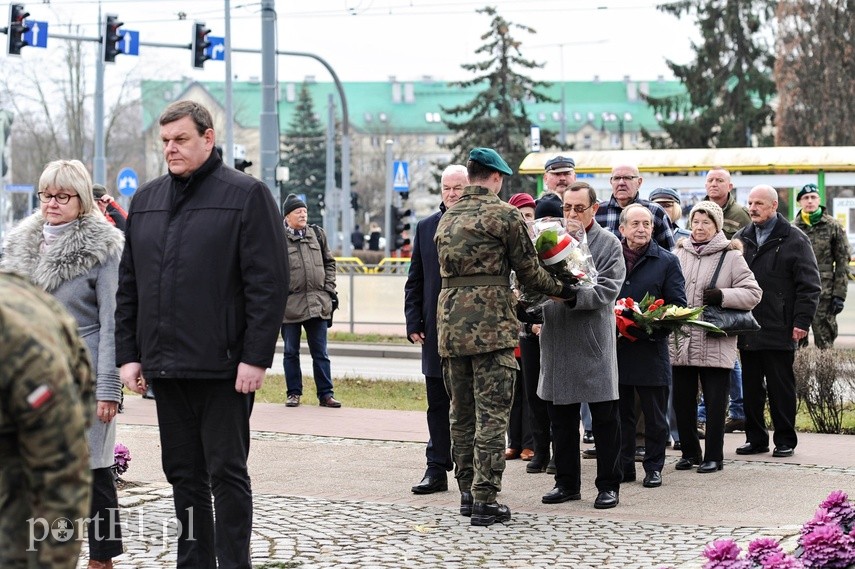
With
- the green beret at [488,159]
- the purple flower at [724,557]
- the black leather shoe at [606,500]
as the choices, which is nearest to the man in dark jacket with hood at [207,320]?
the purple flower at [724,557]

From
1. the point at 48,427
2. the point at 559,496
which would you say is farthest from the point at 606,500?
the point at 48,427

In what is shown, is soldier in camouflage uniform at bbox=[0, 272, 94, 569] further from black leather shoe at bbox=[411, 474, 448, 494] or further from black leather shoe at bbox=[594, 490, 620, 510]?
black leather shoe at bbox=[411, 474, 448, 494]

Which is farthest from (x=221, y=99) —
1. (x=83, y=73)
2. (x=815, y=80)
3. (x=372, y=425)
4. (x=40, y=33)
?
(x=372, y=425)

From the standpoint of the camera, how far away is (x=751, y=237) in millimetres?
10297

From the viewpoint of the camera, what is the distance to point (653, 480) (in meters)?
8.77

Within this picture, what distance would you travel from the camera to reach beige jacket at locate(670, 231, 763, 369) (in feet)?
30.5

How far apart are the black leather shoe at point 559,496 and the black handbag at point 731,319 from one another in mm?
1836

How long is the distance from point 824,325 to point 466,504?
29.8 ft

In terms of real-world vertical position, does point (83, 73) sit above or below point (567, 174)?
above

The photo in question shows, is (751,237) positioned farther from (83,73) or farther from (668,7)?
A: (83,73)

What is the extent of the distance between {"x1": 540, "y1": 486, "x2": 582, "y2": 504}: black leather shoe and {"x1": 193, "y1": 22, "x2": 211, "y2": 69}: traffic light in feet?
77.2

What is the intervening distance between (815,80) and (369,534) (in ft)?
140

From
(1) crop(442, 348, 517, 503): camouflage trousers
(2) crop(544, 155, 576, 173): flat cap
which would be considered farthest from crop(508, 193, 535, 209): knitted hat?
(1) crop(442, 348, 517, 503): camouflage trousers

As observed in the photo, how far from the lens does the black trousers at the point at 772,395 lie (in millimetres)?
10000
